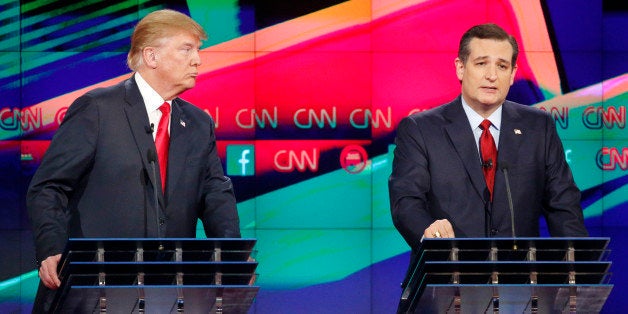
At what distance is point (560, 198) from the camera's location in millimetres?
3752

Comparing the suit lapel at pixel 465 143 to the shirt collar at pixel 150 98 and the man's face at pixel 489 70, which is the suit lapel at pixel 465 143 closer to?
the man's face at pixel 489 70

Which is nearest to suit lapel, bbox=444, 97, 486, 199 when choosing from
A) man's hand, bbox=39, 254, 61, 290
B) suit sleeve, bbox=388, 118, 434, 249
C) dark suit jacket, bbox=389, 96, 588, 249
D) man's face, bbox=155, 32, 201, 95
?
dark suit jacket, bbox=389, 96, 588, 249

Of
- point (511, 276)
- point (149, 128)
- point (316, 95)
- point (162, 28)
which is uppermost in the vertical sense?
point (316, 95)

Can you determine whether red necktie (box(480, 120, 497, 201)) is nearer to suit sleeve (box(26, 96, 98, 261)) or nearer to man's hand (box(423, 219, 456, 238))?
man's hand (box(423, 219, 456, 238))

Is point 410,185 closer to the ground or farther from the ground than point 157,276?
farther from the ground

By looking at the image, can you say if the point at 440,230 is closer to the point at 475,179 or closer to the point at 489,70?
the point at 475,179

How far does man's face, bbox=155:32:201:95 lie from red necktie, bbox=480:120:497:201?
997 millimetres

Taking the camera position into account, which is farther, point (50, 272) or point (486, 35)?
point (486, 35)

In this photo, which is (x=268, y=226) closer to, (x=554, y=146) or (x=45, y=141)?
(x=45, y=141)

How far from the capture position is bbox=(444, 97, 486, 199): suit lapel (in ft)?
12.1

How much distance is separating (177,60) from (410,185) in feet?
2.88

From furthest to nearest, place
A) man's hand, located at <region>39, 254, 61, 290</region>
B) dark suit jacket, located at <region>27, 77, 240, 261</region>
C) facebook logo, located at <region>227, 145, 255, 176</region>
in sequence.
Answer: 1. facebook logo, located at <region>227, 145, 255, 176</region>
2. dark suit jacket, located at <region>27, 77, 240, 261</region>
3. man's hand, located at <region>39, 254, 61, 290</region>

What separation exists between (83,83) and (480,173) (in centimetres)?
458

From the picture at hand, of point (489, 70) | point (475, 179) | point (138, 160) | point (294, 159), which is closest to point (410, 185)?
point (475, 179)
